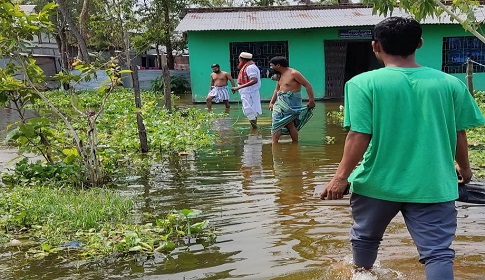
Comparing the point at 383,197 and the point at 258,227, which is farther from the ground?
the point at 383,197

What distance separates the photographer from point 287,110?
8.19 meters

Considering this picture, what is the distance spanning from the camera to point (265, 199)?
16.9 feet

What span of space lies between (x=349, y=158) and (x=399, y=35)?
653mm

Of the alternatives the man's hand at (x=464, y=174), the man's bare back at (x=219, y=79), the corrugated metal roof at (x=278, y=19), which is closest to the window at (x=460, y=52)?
the corrugated metal roof at (x=278, y=19)

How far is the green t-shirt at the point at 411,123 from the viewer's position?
258 centimetres

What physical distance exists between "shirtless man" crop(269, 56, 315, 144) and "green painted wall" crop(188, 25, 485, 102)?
941 centimetres

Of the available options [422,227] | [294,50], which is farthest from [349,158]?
[294,50]

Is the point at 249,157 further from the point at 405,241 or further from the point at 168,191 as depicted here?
the point at 405,241

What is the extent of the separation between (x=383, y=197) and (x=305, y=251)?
118 centimetres

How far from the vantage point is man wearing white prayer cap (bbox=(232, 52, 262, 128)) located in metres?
10.2

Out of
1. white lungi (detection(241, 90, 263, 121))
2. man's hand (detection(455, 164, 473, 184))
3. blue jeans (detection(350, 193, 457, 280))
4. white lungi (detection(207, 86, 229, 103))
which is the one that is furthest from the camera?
white lungi (detection(207, 86, 229, 103))

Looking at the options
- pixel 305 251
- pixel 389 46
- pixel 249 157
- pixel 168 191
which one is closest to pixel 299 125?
pixel 249 157

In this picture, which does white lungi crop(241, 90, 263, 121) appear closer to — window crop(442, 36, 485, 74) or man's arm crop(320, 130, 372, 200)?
man's arm crop(320, 130, 372, 200)

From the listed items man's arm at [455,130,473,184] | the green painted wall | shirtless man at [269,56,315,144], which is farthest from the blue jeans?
the green painted wall
